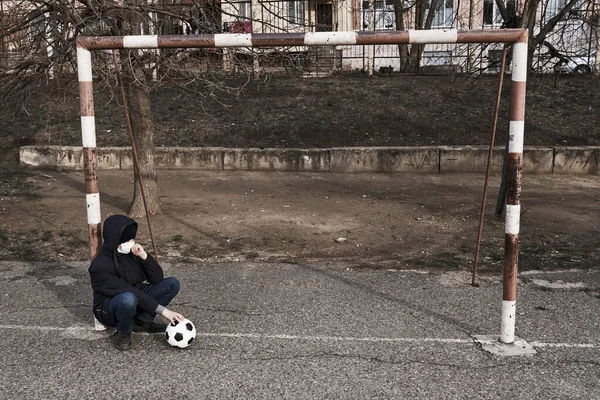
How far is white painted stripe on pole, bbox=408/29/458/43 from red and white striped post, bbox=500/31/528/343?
0.49 meters

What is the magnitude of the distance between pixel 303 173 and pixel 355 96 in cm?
469

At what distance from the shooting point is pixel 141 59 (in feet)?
29.5

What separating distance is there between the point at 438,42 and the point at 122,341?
3410 mm

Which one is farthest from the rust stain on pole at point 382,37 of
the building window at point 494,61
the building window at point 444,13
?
the building window at point 444,13

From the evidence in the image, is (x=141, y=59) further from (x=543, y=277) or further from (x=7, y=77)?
(x=543, y=277)

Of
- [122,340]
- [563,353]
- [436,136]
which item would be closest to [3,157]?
[436,136]

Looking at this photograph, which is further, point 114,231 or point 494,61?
point 494,61

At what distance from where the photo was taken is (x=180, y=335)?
16.7 feet

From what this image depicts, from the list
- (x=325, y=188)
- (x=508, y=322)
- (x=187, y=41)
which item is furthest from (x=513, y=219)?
(x=325, y=188)

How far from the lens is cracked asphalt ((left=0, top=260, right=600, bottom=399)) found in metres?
4.54

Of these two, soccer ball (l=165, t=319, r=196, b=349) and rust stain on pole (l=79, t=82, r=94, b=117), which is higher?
rust stain on pole (l=79, t=82, r=94, b=117)

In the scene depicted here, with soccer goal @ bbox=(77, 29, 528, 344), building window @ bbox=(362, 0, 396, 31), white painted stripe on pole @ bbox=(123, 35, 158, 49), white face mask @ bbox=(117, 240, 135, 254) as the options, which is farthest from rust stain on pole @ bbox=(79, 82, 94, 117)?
building window @ bbox=(362, 0, 396, 31)

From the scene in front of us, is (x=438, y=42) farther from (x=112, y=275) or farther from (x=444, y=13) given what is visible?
(x=444, y=13)

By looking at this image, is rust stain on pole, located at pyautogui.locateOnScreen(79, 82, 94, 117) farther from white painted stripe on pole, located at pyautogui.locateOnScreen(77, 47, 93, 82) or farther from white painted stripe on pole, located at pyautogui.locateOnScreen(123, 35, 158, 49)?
white painted stripe on pole, located at pyautogui.locateOnScreen(123, 35, 158, 49)
